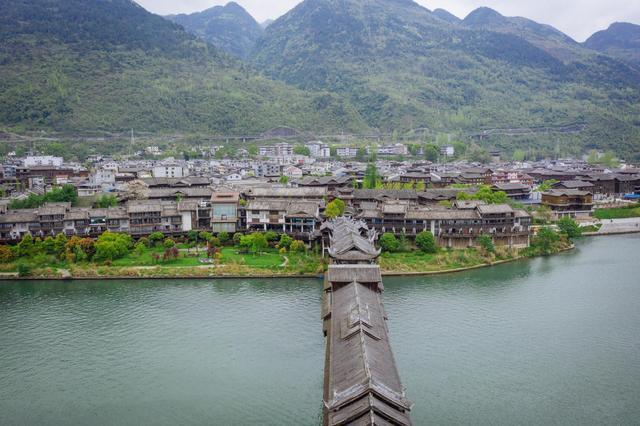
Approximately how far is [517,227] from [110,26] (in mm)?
110115

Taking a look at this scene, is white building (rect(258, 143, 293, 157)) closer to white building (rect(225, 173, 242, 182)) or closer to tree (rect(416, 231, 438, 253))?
white building (rect(225, 173, 242, 182))

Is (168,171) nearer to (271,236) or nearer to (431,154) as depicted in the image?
(271,236)

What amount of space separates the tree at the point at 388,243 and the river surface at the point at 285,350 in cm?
332

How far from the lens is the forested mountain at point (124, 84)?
3179 inches

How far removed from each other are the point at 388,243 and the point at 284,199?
32.0ft

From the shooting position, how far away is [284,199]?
3728 cm

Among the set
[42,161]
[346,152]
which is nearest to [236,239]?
[42,161]

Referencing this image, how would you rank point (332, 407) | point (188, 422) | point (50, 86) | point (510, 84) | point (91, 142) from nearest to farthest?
1. point (332, 407)
2. point (188, 422)
3. point (91, 142)
4. point (50, 86)
5. point (510, 84)

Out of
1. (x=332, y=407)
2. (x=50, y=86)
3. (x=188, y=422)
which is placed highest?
(x=50, y=86)

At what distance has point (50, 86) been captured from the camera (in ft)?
267

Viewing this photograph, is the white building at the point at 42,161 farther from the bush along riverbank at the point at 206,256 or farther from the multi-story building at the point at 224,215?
the multi-story building at the point at 224,215

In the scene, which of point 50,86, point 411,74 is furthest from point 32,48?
point 411,74

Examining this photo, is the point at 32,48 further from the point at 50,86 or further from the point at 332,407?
the point at 332,407

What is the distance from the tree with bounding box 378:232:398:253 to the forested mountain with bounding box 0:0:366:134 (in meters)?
61.6
